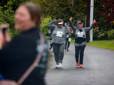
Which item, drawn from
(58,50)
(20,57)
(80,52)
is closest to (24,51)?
(20,57)

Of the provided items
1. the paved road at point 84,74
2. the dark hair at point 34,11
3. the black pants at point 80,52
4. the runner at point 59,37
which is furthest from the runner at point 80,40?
the dark hair at point 34,11

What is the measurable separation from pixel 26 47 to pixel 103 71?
13665 millimetres

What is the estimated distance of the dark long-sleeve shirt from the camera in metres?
6.47

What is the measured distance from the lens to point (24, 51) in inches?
256

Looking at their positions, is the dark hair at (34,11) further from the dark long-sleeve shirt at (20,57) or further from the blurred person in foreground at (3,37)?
the blurred person in foreground at (3,37)

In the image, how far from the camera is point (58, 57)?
20.5 meters

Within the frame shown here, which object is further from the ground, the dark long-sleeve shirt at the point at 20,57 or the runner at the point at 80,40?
the dark long-sleeve shirt at the point at 20,57

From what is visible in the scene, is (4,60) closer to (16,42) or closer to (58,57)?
(16,42)

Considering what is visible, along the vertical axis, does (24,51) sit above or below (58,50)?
above

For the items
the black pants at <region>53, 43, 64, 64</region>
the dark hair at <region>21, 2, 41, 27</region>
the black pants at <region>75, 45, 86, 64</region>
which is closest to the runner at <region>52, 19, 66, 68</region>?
the black pants at <region>53, 43, 64, 64</region>

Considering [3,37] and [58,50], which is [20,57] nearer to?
[3,37]

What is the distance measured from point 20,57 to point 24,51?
0.08 m

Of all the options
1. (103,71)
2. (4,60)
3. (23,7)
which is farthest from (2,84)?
(103,71)

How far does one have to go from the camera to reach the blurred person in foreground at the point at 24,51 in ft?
21.2
